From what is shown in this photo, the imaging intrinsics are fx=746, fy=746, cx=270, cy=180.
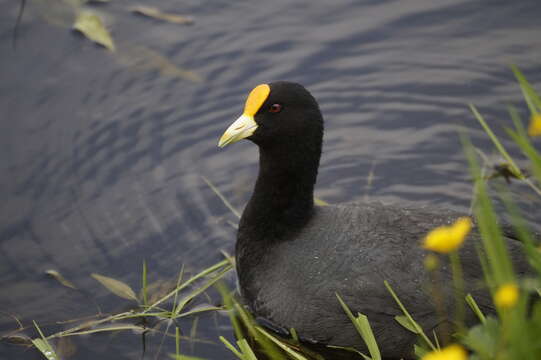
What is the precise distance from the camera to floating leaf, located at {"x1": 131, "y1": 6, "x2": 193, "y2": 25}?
22.6 feet

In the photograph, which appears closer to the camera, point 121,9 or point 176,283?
point 176,283

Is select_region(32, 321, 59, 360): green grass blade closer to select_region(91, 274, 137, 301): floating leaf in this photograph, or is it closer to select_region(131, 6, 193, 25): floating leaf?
select_region(91, 274, 137, 301): floating leaf

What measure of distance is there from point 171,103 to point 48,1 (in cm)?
177

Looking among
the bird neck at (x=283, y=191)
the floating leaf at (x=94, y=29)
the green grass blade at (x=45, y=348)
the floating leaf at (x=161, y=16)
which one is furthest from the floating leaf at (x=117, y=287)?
the floating leaf at (x=161, y=16)

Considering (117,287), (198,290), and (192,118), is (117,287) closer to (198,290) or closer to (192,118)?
(198,290)

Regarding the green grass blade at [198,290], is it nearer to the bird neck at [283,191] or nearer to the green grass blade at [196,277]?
the green grass blade at [196,277]

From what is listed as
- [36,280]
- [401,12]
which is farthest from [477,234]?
[401,12]

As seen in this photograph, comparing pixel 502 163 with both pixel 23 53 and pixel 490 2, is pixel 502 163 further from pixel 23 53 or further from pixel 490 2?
pixel 23 53

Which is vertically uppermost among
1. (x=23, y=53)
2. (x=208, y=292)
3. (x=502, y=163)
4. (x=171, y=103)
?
(x=23, y=53)

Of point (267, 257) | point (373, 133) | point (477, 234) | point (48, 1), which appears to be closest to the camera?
point (477, 234)

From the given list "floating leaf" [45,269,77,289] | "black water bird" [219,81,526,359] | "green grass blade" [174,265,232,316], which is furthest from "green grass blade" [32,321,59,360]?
"black water bird" [219,81,526,359]

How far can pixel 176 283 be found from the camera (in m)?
4.75

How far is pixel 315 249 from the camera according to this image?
416 centimetres

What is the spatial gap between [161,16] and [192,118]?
4.47ft
